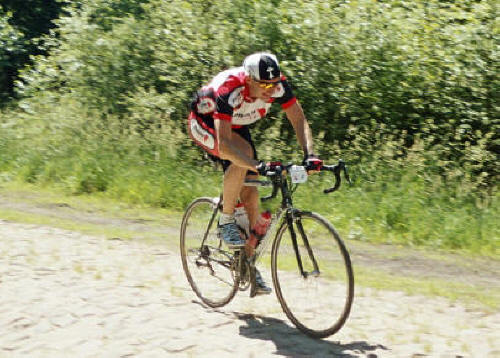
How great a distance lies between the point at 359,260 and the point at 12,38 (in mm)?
A: 13735

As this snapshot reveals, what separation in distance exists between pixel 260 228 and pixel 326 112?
721cm

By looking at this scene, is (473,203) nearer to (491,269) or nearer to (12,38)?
(491,269)

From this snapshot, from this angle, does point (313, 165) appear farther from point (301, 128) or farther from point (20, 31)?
point (20, 31)

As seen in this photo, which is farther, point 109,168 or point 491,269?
point 109,168

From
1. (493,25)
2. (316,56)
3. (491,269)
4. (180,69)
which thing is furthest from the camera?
(180,69)

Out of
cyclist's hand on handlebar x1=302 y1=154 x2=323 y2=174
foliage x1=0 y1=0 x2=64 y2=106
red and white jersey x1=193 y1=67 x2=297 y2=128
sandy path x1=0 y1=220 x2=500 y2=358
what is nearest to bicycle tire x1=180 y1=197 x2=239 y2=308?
sandy path x1=0 y1=220 x2=500 y2=358

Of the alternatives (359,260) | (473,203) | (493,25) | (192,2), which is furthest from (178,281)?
(192,2)

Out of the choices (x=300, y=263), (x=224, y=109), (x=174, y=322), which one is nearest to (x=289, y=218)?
(x=300, y=263)

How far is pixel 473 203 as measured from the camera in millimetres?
10398

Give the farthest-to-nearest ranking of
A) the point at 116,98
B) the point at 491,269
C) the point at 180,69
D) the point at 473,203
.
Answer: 1. the point at 116,98
2. the point at 180,69
3. the point at 473,203
4. the point at 491,269

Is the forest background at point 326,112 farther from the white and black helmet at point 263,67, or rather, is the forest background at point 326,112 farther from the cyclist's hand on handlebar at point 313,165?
the white and black helmet at point 263,67

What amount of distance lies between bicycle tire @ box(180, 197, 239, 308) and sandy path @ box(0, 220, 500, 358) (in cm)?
14

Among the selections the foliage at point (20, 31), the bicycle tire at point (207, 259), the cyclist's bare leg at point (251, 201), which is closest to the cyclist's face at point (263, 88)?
the cyclist's bare leg at point (251, 201)

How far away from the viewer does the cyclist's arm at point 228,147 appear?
5.54 metres
